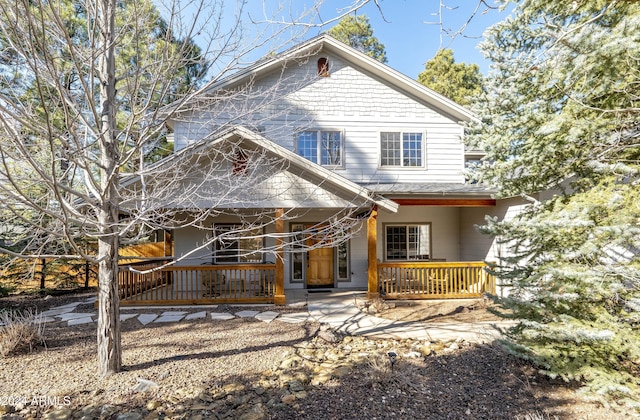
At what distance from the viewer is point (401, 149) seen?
1062 centimetres

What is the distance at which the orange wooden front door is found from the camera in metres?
10.3

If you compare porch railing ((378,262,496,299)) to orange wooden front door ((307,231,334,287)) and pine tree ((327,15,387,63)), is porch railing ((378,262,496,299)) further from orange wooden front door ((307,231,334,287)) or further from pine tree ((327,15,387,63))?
pine tree ((327,15,387,63))

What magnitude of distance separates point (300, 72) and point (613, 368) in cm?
1021

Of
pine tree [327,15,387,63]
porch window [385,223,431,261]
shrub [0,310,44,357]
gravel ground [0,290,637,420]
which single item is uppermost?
pine tree [327,15,387,63]

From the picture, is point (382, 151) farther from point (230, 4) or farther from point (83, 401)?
point (83, 401)

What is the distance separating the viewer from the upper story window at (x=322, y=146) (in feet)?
33.9

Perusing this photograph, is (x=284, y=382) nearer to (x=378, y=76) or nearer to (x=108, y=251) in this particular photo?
(x=108, y=251)

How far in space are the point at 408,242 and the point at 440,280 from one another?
2150 mm

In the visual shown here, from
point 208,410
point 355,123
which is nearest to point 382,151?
point 355,123

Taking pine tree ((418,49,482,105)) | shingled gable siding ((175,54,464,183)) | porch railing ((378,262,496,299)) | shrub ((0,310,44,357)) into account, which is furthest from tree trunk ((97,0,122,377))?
pine tree ((418,49,482,105))

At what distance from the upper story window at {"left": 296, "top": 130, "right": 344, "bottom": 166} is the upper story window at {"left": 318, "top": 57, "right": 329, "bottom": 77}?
1.94 meters

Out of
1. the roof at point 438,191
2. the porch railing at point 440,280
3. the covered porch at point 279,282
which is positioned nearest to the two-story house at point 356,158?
the roof at point 438,191

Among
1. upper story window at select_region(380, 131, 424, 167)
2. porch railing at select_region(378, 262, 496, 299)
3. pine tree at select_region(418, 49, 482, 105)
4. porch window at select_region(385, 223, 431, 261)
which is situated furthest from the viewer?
pine tree at select_region(418, 49, 482, 105)

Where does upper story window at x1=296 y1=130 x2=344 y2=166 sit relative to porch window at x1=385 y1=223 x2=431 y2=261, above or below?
above
